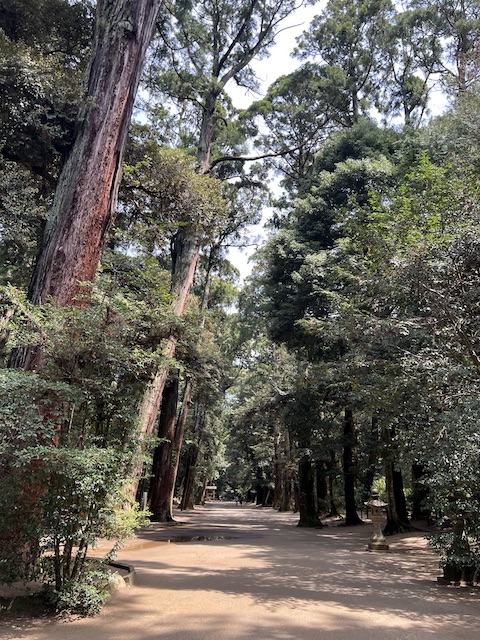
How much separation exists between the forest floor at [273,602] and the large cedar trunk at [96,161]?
363cm

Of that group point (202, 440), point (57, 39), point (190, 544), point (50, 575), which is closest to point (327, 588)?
point (50, 575)

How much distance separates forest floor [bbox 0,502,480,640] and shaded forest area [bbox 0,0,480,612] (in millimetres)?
522

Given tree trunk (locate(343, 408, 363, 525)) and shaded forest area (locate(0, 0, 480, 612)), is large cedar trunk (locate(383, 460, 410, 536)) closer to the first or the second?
shaded forest area (locate(0, 0, 480, 612))

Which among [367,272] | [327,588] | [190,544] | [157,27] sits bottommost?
[190,544]

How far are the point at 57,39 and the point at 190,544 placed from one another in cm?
1173

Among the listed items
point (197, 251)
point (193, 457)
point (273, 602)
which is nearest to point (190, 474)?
point (193, 457)

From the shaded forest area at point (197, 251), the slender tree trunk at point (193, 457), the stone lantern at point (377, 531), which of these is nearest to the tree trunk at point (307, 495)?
the shaded forest area at point (197, 251)

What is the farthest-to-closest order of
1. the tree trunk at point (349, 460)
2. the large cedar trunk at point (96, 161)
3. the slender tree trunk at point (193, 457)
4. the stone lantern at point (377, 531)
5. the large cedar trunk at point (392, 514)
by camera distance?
the slender tree trunk at point (193, 457) < the tree trunk at point (349, 460) < the large cedar trunk at point (392, 514) < the stone lantern at point (377, 531) < the large cedar trunk at point (96, 161)

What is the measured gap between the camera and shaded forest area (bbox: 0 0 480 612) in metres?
4.41

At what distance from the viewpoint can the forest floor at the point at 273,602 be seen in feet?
12.4

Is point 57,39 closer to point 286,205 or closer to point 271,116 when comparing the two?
point 271,116

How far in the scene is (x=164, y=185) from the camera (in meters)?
9.36

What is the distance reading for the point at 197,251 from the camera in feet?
45.9

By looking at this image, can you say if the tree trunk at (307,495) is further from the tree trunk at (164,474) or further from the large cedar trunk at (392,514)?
the tree trunk at (164,474)
